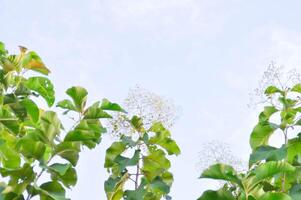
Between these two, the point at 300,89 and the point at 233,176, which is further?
the point at 300,89

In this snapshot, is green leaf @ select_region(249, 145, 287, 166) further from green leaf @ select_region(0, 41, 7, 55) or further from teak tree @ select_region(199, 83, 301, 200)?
green leaf @ select_region(0, 41, 7, 55)

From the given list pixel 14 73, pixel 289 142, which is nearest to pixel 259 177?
pixel 289 142

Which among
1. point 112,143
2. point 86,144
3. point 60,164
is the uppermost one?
point 112,143

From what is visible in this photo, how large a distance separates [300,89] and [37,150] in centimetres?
171

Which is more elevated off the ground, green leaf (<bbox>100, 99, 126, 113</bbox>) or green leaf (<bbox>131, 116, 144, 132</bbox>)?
green leaf (<bbox>131, 116, 144, 132</bbox>)

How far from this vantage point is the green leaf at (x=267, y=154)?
296 centimetres

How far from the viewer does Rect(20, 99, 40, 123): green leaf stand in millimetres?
3109

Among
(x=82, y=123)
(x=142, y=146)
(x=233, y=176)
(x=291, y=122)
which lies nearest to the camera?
(x=233, y=176)

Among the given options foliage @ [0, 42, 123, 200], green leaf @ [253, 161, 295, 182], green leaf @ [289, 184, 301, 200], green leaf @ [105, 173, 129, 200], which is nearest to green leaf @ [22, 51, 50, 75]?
foliage @ [0, 42, 123, 200]

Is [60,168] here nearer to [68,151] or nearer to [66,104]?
[68,151]

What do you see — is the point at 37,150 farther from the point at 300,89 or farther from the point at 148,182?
the point at 300,89

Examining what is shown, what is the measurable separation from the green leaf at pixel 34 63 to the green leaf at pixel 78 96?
282 mm

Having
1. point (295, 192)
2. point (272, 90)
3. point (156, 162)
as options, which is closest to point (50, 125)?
point (156, 162)

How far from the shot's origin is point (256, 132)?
11.1 ft
